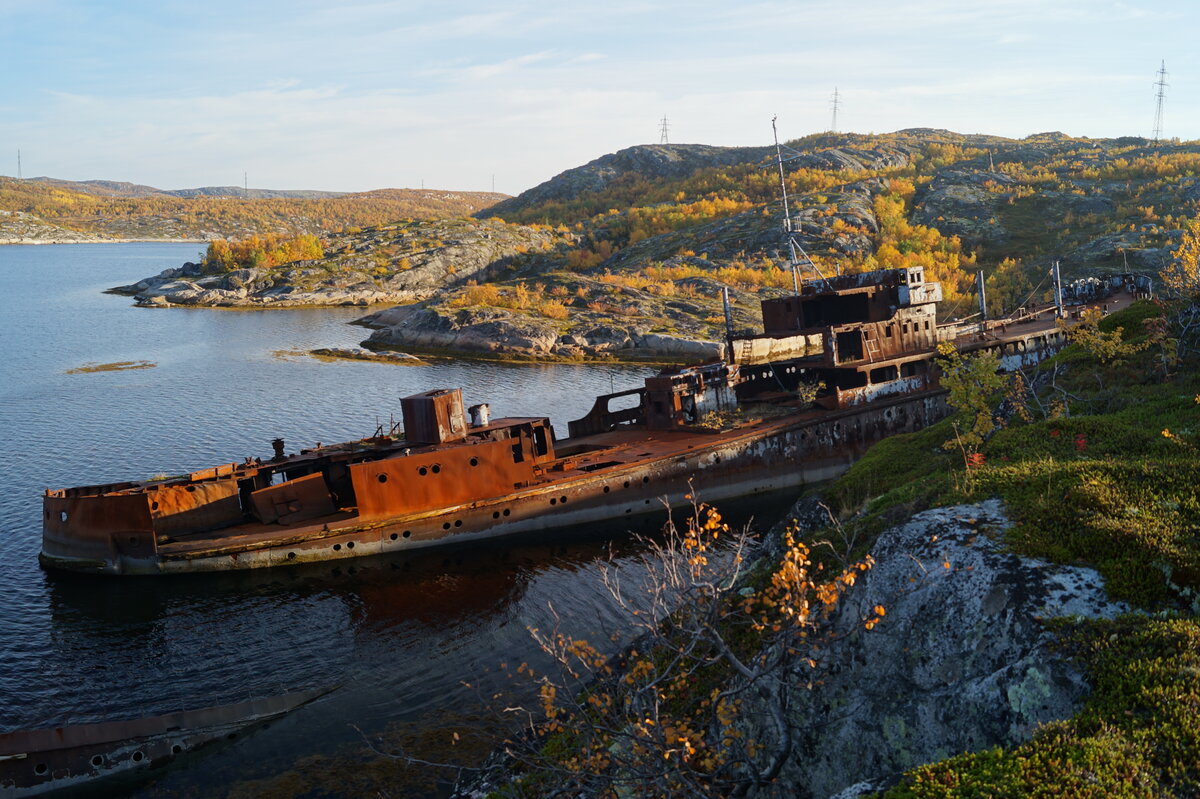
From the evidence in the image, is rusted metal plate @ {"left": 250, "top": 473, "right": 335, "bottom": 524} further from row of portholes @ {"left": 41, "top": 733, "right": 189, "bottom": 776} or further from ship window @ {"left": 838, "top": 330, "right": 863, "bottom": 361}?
ship window @ {"left": 838, "top": 330, "right": 863, "bottom": 361}

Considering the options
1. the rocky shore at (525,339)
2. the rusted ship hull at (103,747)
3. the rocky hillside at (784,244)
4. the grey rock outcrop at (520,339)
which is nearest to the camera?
the rusted ship hull at (103,747)

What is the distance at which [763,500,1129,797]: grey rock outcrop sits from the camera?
30.6ft

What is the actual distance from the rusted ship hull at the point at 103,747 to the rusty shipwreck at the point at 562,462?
9.86m

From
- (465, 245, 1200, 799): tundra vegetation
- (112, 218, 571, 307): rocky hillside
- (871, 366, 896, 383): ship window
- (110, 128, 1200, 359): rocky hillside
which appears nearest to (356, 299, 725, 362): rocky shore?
(110, 128, 1200, 359): rocky hillside

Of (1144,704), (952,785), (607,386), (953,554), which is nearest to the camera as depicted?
(952,785)

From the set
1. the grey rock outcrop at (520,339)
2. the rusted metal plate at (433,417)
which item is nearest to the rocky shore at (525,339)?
the grey rock outcrop at (520,339)

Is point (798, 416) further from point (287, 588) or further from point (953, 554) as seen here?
point (953, 554)

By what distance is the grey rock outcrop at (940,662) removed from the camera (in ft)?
30.6

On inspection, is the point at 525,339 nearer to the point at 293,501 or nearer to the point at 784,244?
the point at 784,244

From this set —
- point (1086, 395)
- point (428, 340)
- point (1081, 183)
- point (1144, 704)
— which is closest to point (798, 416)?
point (1086, 395)

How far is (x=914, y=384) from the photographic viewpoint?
38500mm

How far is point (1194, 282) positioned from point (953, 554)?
1602 centimetres

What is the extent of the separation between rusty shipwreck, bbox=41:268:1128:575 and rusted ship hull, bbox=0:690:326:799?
32.4ft

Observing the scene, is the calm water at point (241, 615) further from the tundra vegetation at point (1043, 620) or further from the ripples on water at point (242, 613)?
the tundra vegetation at point (1043, 620)
